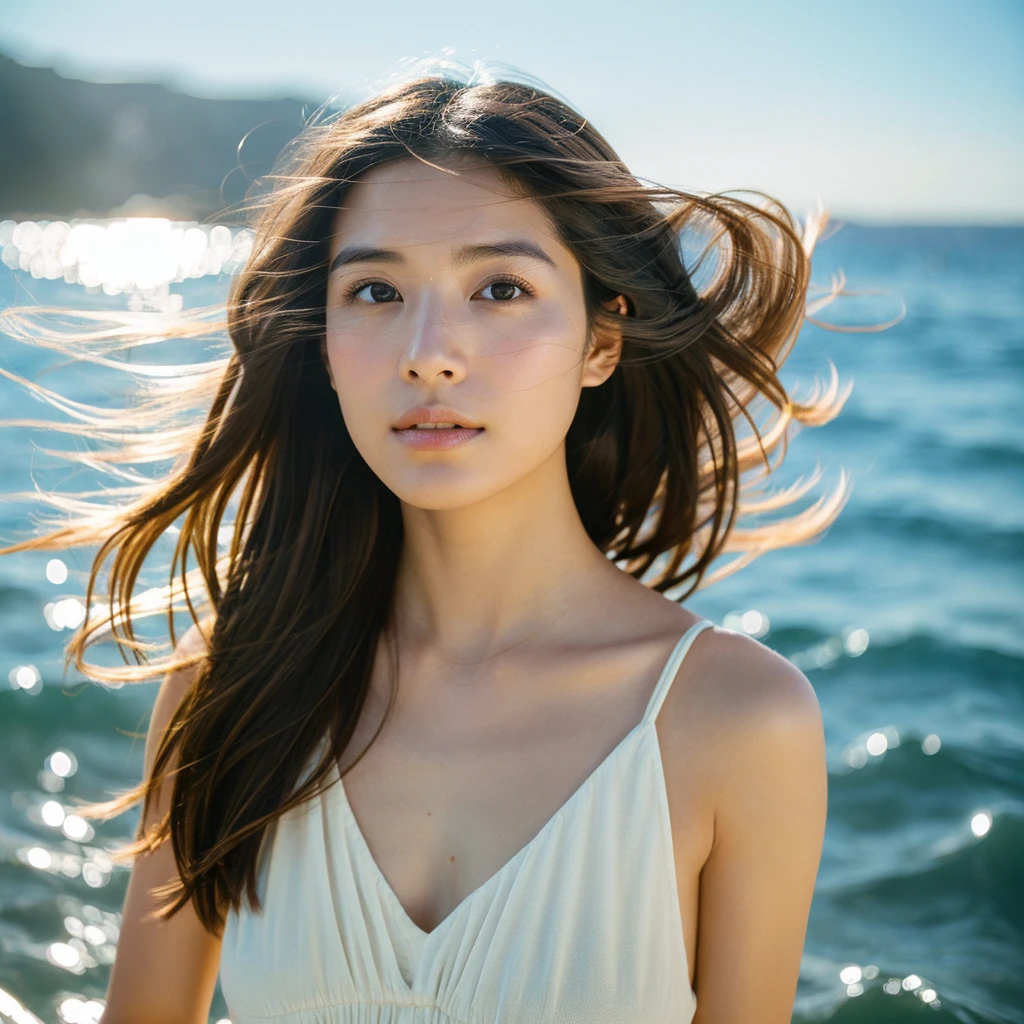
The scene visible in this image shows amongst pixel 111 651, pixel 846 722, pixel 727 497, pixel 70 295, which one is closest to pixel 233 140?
pixel 70 295

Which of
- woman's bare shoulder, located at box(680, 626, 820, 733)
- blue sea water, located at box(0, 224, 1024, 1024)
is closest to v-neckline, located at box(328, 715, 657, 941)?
woman's bare shoulder, located at box(680, 626, 820, 733)

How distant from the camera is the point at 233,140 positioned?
20453 millimetres

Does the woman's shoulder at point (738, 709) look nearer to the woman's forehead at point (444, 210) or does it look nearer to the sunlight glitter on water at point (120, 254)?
the woman's forehead at point (444, 210)

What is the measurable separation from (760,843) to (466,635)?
26.4 inches

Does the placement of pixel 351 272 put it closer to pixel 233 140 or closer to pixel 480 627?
pixel 480 627

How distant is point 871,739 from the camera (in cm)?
523

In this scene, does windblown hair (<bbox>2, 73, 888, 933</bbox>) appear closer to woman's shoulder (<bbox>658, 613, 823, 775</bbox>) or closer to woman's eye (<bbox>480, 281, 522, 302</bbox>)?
woman's eye (<bbox>480, 281, 522, 302</bbox>)

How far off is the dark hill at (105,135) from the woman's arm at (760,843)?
1541 centimetres

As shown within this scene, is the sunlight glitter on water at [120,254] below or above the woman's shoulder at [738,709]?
above

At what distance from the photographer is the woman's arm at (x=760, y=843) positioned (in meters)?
2.02

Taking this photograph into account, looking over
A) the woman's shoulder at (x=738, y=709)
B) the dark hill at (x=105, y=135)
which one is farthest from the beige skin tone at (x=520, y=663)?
the dark hill at (x=105, y=135)

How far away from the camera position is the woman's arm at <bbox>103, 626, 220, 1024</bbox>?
239 cm

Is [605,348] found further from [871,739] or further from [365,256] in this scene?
[871,739]

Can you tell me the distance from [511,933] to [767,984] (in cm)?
44
